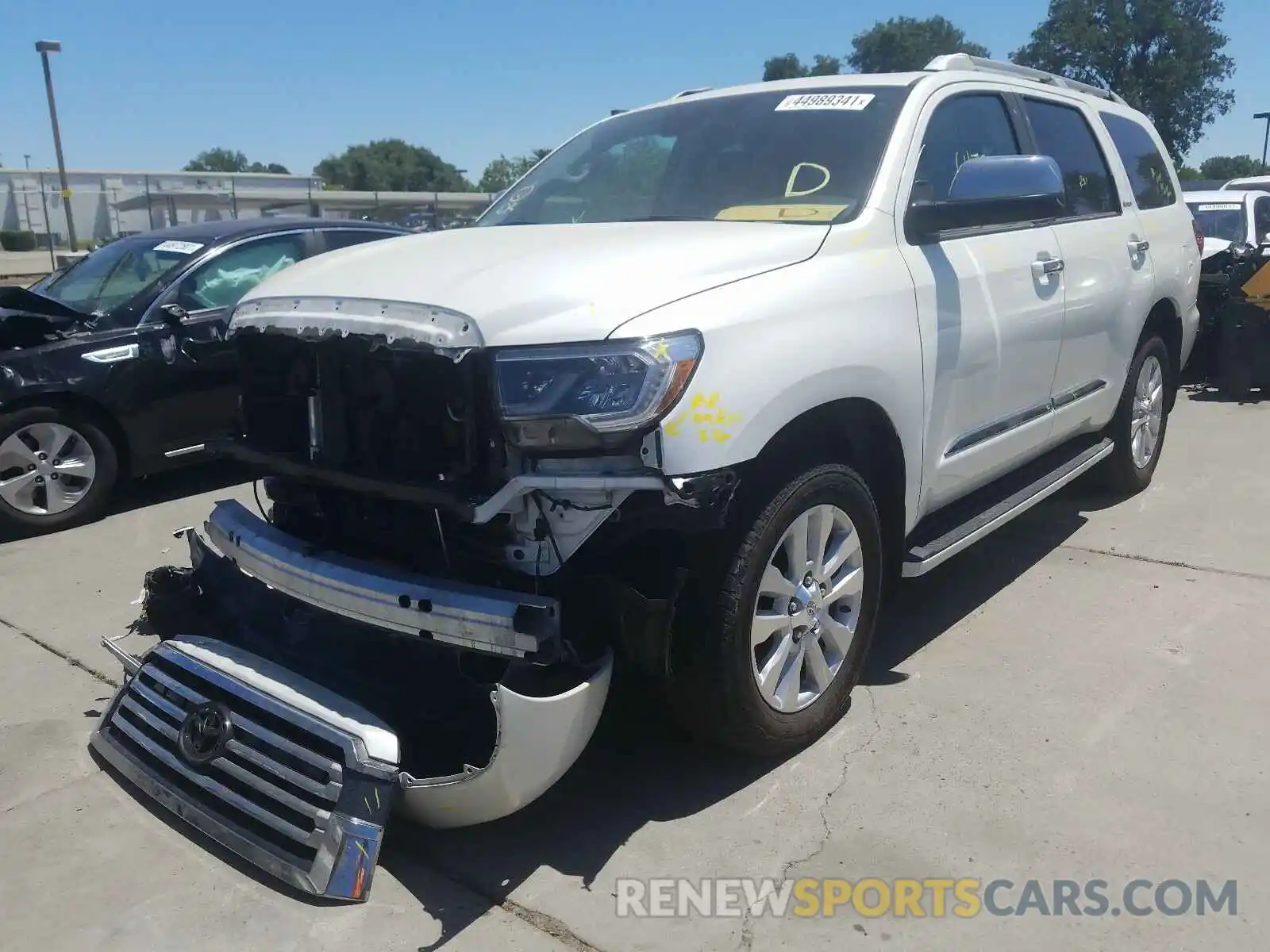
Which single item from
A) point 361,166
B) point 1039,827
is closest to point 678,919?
point 1039,827

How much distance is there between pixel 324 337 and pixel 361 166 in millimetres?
83208

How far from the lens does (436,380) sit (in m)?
2.67

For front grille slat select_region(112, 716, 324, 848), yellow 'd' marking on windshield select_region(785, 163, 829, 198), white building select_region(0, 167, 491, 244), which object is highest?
white building select_region(0, 167, 491, 244)

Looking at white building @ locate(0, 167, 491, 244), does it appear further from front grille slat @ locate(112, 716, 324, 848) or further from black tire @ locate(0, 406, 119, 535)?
front grille slat @ locate(112, 716, 324, 848)

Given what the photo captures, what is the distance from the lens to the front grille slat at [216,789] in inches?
104

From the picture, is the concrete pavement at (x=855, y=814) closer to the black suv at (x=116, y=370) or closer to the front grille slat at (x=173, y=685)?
the front grille slat at (x=173, y=685)

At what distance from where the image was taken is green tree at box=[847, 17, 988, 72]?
197 feet

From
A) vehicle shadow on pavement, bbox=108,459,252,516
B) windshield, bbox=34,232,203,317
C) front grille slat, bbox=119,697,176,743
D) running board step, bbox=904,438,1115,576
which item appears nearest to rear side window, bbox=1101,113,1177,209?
running board step, bbox=904,438,1115,576

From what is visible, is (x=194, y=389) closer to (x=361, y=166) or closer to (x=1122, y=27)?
(x=1122, y=27)

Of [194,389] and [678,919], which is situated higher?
[194,389]

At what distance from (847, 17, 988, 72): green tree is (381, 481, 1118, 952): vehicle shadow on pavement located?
197 ft

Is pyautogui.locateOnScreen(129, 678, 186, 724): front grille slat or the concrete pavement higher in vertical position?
pyautogui.locateOnScreen(129, 678, 186, 724): front grille slat

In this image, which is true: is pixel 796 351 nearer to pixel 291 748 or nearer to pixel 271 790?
pixel 291 748

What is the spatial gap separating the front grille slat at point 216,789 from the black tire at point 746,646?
1.00m
